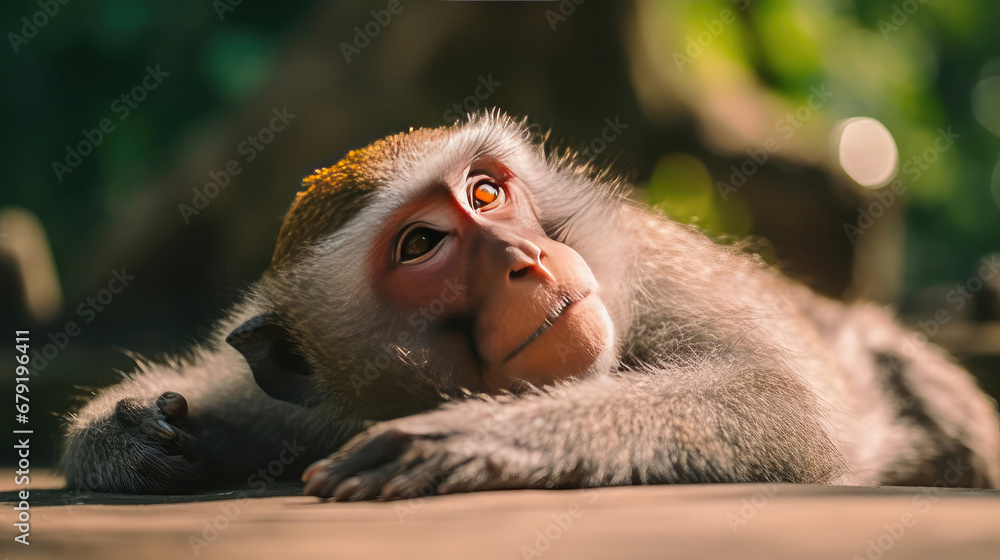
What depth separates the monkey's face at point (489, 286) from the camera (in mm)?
1713

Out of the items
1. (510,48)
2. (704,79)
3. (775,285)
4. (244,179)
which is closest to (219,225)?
(244,179)

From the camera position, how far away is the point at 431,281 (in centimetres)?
185

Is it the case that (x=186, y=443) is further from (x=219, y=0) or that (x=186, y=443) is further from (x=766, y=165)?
(x=219, y=0)

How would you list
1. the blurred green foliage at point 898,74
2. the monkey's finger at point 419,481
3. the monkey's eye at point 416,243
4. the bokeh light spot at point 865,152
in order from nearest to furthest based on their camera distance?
the monkey's finger at point 419,481 < the monkey's eye at point 416,243 < the bokeh light spot at point 865,152 < the blurred green foliage at point 898,74

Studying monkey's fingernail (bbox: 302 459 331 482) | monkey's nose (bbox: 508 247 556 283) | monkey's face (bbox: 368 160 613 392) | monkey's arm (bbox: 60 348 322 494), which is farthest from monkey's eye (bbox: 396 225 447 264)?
monkey's arm (bbox: 60 348 322 494)

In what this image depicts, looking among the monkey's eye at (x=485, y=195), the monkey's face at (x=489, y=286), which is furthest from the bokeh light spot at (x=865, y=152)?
the monkey's face at (x=489, y=286)

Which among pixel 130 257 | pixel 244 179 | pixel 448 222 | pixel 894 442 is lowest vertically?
pixel 130 257

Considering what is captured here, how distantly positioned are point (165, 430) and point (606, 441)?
1.24 m

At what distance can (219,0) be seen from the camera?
243 inches

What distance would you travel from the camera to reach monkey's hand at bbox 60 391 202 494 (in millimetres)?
2215

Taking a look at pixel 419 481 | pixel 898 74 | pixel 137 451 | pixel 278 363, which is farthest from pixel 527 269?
pixel 898 74

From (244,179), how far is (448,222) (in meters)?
4.22

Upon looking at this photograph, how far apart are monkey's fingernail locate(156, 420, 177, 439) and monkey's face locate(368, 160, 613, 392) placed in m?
0.75

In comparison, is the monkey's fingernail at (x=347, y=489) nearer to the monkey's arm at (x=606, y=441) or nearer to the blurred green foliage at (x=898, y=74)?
the monkey's arm at (x=606, y=441)
